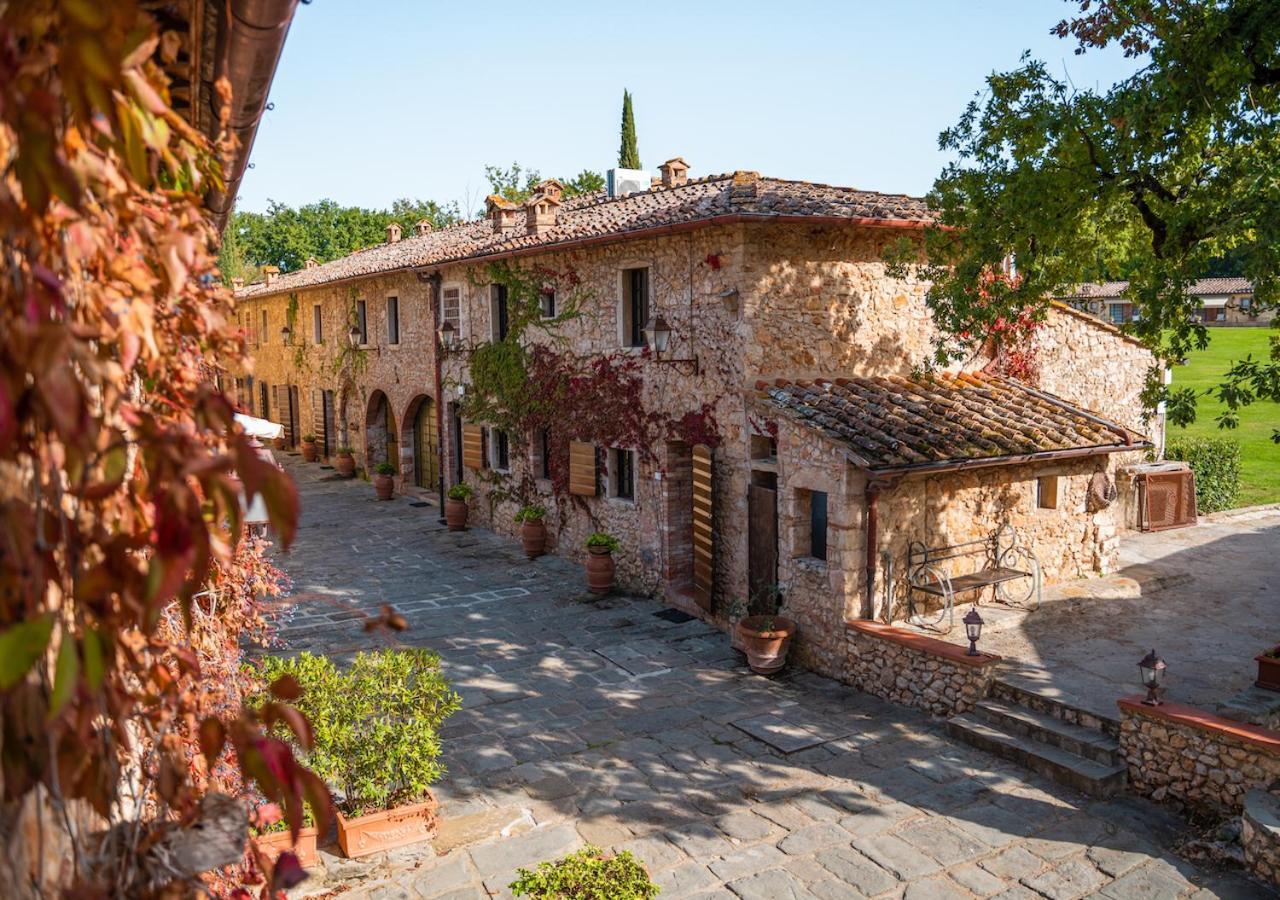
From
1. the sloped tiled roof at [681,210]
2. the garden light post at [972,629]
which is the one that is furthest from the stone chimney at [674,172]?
the garden light post at [972,629]

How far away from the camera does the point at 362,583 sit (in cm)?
1523

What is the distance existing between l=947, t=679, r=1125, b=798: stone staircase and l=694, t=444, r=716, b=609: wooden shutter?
4204 mm

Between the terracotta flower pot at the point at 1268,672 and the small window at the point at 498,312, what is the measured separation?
13086 millimetres

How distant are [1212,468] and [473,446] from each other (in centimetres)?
1540

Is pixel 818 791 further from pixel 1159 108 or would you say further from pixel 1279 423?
pixel 1279 423

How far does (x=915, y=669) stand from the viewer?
395 inches

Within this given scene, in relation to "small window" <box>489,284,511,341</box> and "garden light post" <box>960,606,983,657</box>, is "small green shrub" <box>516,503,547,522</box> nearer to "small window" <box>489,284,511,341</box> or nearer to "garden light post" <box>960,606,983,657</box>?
"small window" <box>489,284,511,341</box>

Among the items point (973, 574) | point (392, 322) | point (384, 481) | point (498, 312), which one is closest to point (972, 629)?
point (973, 574)

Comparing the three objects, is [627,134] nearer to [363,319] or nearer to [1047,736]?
[363,319]

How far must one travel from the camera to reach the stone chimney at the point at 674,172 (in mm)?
18531

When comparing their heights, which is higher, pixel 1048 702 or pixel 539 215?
pixel 539 215

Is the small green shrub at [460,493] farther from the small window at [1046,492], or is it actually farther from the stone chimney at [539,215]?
the small window at [1046,492]

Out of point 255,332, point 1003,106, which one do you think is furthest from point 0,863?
point 255,332

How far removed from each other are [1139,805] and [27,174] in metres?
9.02
